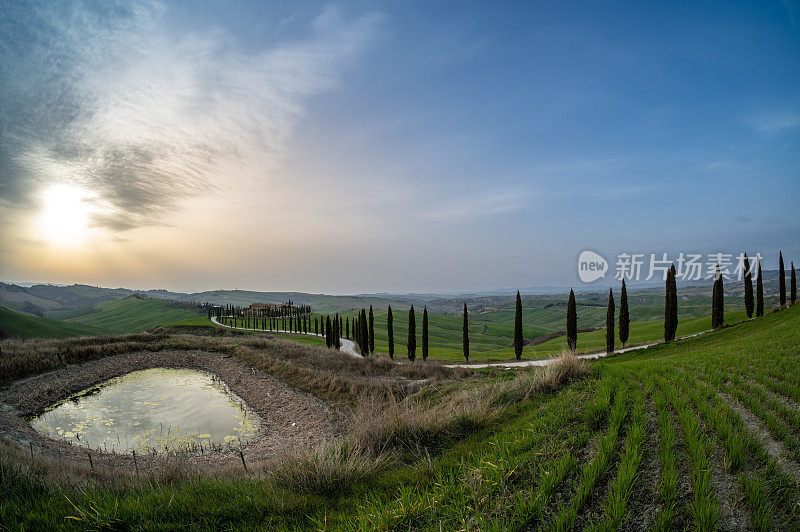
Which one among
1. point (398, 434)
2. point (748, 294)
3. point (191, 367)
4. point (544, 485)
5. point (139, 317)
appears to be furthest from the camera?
point (139, 317)

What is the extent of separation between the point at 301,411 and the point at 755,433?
19918 millimetres

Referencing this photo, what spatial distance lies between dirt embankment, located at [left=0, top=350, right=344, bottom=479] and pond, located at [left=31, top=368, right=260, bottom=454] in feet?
3.31

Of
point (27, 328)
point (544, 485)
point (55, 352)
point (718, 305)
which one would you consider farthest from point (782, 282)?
point (27, 328)

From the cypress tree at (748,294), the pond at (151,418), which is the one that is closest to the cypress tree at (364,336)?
the pond at (151,418)

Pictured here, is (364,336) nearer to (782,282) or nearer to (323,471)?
(323,471)

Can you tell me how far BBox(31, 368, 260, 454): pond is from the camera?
640 inches

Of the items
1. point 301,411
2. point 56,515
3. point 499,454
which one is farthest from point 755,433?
point 301,411

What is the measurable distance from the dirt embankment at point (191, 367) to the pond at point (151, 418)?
3.31 ft

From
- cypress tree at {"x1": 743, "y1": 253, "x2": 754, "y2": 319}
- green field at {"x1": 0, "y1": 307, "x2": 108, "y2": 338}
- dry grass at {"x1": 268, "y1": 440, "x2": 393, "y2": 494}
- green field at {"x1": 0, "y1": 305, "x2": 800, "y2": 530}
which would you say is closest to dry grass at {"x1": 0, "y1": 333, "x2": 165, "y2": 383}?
→ green field at {"x1": 0, "y1": 305, "x2": 800, "y2": 530}

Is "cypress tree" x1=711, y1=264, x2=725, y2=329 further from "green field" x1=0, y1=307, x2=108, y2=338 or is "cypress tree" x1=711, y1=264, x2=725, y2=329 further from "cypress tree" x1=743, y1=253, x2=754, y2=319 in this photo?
"green field" x1=0, y1=307, x2=108, y2=338

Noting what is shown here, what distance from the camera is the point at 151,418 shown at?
19609 mm

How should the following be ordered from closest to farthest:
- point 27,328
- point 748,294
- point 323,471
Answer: point 323,471 < point 748,294 < point 27,328

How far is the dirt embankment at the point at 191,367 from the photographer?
34.7ft

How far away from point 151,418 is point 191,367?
56.8ft
